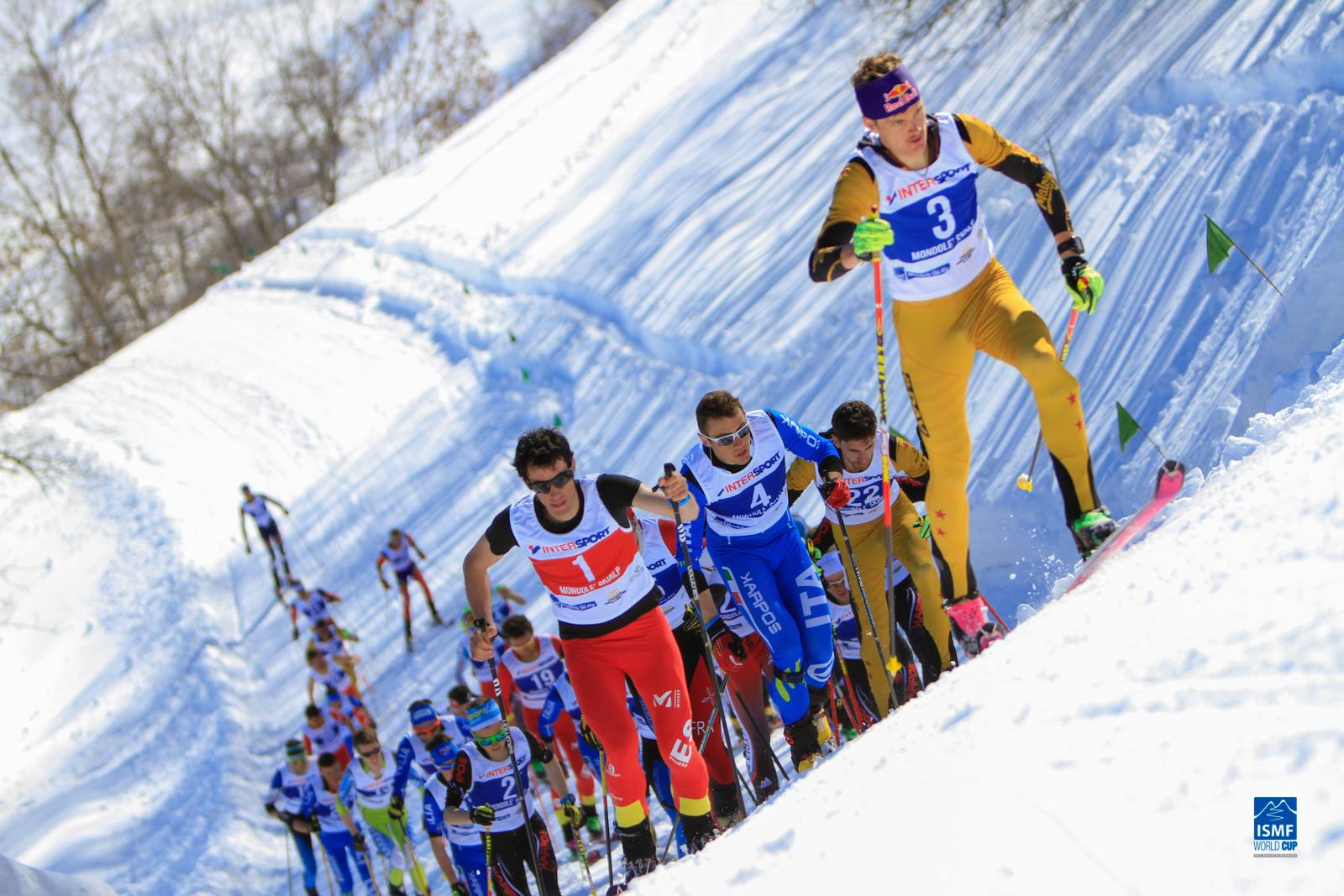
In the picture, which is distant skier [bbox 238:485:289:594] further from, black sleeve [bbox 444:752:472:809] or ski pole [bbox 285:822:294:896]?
black sleeve [bbox 444:752:472:809]

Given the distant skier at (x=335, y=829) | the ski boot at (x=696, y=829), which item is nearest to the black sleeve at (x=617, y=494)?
the ski boot at (x=696, y=829)

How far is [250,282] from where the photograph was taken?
28078 millimetres

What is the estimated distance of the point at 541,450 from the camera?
479 centimetres

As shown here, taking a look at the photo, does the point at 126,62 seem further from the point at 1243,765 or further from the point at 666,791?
the point at 1243,765

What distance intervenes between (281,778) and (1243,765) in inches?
346

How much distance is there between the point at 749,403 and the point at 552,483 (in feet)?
25.5

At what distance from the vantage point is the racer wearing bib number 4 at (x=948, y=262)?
498 centimetres

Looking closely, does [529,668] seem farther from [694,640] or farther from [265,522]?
[265,522]

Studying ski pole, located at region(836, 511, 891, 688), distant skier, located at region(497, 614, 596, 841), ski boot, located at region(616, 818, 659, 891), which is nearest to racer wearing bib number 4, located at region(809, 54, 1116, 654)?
ski pole, located at region(836, 511, 891, 688)

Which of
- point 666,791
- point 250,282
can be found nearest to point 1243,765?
point 666,791

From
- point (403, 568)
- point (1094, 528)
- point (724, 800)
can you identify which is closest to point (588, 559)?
point (724, 800)

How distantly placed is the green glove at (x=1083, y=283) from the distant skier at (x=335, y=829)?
279 inches

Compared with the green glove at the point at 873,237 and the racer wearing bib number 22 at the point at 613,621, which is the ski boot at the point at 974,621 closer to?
the racer wearing bib number 22 at the point at 613,621

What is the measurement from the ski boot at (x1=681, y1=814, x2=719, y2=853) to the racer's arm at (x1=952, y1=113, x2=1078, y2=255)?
3064mm
